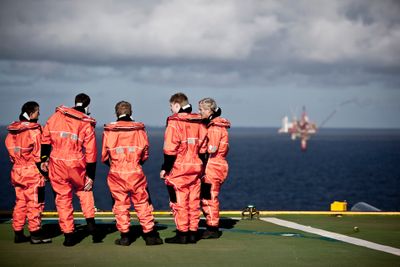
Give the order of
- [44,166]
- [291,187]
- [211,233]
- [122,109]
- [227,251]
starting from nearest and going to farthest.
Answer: [227,251]
[122,109]
[44,166]
[211,233]
[291,187]

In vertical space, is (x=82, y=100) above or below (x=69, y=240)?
above

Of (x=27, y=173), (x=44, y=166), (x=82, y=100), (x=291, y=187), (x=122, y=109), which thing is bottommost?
(x=291, y=187)

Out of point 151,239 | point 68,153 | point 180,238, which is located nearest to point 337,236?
point 180,238

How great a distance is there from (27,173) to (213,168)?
3.25 m

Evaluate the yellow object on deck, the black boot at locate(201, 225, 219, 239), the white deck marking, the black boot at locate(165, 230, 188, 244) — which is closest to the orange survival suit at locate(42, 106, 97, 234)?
the black boot at locate(165, 230, 188, 244)

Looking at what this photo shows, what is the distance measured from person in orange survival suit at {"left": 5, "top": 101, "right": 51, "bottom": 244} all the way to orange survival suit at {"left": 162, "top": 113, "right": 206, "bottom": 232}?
7.08 ft

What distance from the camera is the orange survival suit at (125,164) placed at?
12227 mm

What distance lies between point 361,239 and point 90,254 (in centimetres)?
474

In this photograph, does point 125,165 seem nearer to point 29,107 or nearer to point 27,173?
point 27,173

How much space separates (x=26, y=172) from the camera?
12789 millimetres

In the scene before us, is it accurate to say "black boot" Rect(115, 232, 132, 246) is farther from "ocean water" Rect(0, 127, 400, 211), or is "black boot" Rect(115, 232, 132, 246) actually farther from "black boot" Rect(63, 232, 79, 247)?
"ocean water" Rect(0, 127, 400, 211)

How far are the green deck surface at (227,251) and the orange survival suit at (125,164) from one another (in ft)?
2.09

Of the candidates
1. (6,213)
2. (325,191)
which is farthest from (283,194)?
(6,213)

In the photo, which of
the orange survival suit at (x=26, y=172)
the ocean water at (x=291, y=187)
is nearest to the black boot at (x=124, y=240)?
the orange survival suit at (x=26, y=172)
